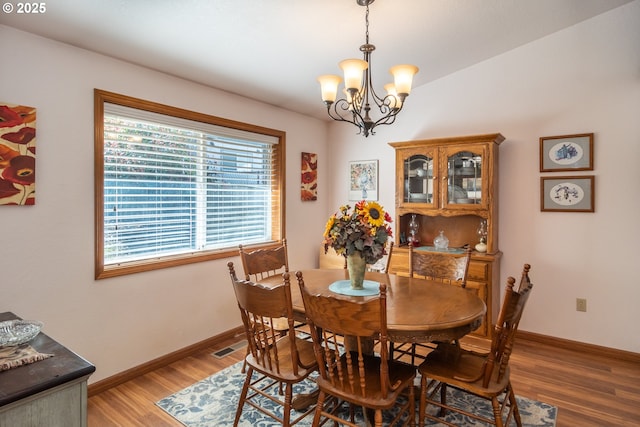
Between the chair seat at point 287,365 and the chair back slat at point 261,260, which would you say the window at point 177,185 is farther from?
the chair seat at point 287,365

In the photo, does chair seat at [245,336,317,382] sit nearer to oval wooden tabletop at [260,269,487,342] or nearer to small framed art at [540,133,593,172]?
oval wooden tabletop at [260,269,487,342]

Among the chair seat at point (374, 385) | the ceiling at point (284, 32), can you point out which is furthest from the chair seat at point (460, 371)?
the ceiling at point (284, 32)

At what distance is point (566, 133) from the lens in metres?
3.25

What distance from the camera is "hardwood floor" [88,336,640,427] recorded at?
222 centimetres

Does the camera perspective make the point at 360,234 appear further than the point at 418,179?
No

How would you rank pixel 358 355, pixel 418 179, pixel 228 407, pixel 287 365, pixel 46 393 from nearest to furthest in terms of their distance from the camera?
pixel 46 393
pixel 358 355
pixel 287 365
pixel 228 407
pixel 418 179

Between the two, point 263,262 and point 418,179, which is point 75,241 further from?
point 418,179

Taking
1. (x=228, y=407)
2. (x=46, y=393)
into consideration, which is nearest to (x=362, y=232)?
(x=228, y=407)

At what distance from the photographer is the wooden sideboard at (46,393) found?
1.12 meters

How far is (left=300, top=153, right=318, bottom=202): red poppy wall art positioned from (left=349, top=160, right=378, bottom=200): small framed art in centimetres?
44

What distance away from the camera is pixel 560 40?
3240mm

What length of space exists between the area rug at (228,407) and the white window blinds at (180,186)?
108 cm

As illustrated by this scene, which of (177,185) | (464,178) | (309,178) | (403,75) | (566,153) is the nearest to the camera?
(403,75)

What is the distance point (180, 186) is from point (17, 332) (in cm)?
178
